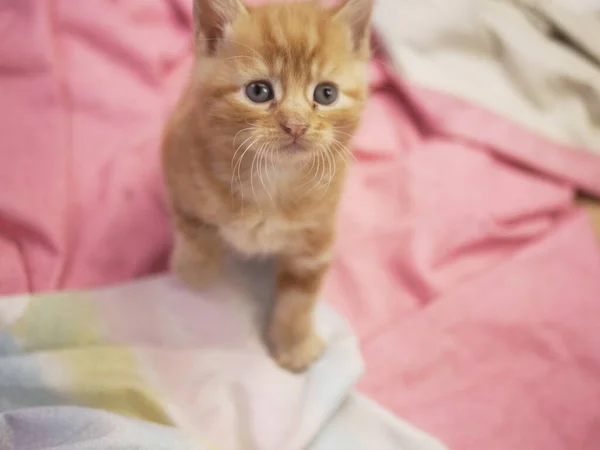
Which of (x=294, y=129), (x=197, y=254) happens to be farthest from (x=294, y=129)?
(x=197, y=254)

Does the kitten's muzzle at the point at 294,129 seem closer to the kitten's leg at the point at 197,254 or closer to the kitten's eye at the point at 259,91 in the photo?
the kitten's eye at the point at 259,91

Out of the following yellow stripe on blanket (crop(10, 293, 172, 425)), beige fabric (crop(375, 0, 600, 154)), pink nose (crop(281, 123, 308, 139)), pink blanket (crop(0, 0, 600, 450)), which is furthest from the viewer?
beige fabric (crop(375, 0, 600, 154))

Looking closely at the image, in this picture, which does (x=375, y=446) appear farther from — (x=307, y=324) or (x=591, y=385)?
(x=591, y=385)

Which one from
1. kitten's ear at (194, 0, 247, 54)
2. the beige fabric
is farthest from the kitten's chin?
the beige fabric

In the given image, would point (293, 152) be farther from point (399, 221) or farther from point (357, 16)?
point (399, 221)

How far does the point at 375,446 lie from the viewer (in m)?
0.94

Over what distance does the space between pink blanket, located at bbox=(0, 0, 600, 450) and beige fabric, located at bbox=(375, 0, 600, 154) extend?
0.19 feet

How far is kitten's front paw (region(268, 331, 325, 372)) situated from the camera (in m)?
0.99

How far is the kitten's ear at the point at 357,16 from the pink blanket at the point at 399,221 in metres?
0.43

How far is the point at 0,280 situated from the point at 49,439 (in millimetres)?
309

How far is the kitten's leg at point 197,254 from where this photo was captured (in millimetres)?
992

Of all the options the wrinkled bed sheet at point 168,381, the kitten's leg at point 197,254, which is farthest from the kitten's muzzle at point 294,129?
the wrinkled bed sheet at point 168,381

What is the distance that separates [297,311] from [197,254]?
19 cm

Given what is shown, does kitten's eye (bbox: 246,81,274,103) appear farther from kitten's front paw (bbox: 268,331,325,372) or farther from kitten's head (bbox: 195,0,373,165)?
kitten's front paw (bbox: 268,331,325,372)
